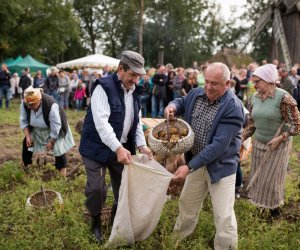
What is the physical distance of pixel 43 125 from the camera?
17.8 ft

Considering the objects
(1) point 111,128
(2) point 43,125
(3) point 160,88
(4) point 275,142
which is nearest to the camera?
(1) point 111,128

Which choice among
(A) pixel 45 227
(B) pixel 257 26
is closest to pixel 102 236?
(A) pixel 45 227

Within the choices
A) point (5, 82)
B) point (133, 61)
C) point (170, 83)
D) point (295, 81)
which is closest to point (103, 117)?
point (133, 61)

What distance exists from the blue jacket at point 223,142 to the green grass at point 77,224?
0.81 metres

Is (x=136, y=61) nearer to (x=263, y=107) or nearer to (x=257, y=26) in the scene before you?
(x=263, y=107)

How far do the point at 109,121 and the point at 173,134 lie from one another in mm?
579

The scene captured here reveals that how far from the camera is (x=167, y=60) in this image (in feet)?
139

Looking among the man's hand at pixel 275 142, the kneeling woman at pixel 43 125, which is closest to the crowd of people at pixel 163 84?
the kneeling woman at pixel 43 125

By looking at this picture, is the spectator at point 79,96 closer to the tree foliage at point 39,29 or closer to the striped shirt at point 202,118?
the striped shirt at point 202,118

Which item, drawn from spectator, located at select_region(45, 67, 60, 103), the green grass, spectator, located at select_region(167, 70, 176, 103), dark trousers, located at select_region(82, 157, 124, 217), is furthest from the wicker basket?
spectator, located at select_region(45, 67, 60, 103)

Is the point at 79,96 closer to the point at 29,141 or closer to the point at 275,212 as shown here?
the point at 29,141

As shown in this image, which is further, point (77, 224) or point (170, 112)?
point (77, 224)

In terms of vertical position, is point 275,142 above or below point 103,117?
below

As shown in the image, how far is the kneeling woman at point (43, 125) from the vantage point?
521 cm
